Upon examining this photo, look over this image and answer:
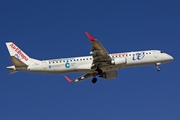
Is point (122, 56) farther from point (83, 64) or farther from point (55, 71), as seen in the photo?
point (55, 71)

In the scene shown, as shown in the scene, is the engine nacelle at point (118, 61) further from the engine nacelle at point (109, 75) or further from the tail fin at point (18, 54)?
the tail fin at point (18, 54)

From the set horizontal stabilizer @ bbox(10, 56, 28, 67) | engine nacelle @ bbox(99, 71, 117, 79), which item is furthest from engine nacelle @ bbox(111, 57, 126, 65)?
horizontal stabilizer @ bbox(10, 56, 28, 67)

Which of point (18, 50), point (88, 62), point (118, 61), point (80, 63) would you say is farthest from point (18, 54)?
point (118, 61)

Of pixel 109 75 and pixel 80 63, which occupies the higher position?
pixel 80 63

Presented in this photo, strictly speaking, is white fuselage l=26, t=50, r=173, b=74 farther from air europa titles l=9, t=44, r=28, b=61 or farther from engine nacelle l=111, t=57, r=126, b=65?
air europa titles l=9, t=44, r=28, b=61

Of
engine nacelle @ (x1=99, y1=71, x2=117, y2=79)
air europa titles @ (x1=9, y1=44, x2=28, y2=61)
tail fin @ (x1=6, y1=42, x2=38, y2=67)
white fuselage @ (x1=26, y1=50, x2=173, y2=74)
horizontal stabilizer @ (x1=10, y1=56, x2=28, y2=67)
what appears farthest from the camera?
engine nacelle @ (x1=99, y1=71, x2=117, y2=79)

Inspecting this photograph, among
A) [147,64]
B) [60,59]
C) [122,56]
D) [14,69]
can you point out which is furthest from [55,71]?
[147,64]

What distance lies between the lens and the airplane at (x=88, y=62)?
197 feet

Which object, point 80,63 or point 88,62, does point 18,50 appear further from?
point 88,62

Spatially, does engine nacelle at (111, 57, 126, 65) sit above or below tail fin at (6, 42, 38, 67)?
below

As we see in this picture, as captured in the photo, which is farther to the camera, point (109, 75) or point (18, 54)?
point (109, 75)

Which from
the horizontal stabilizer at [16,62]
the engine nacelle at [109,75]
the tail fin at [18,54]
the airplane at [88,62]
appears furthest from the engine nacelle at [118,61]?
the horizontal stabilizer at [16,62]

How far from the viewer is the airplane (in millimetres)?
60156

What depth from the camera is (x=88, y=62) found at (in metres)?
63.3
